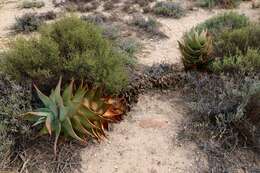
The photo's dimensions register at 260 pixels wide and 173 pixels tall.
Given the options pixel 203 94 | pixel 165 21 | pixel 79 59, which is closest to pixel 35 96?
pixel 79 59

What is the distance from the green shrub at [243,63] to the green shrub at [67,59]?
1.38 meters

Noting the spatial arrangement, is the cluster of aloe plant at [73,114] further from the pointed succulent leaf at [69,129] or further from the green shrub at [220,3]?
the green shrub at [220,3]

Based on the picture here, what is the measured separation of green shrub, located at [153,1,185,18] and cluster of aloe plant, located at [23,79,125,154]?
4.41 m

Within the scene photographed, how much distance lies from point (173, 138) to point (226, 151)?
1.99 ft

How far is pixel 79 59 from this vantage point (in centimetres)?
430

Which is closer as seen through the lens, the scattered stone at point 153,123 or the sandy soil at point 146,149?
the sandy soil at point 146,149

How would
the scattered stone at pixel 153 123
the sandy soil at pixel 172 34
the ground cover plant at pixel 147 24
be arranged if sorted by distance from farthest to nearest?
1. the ground cover plant at pixel 147 24
2. the sandy soil at pixel 172 34
3. the scattered stone at pixel 153 123

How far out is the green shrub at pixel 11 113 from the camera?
3.83 meters

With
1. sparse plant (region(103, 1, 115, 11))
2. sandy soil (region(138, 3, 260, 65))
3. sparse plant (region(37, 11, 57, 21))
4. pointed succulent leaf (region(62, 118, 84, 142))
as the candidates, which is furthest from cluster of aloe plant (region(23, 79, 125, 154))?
sparse plant (region(103, 1, 115, 11))

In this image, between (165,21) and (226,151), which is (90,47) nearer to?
(226,151)

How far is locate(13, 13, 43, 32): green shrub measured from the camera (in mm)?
7473

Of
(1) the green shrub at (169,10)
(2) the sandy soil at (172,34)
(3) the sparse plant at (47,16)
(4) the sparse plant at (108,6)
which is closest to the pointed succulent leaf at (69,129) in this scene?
(2) the sandy soil at (172,34)

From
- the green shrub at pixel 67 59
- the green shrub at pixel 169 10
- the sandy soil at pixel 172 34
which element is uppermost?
the green shrub at pixel 67 59

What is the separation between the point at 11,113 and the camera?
4.05 m
